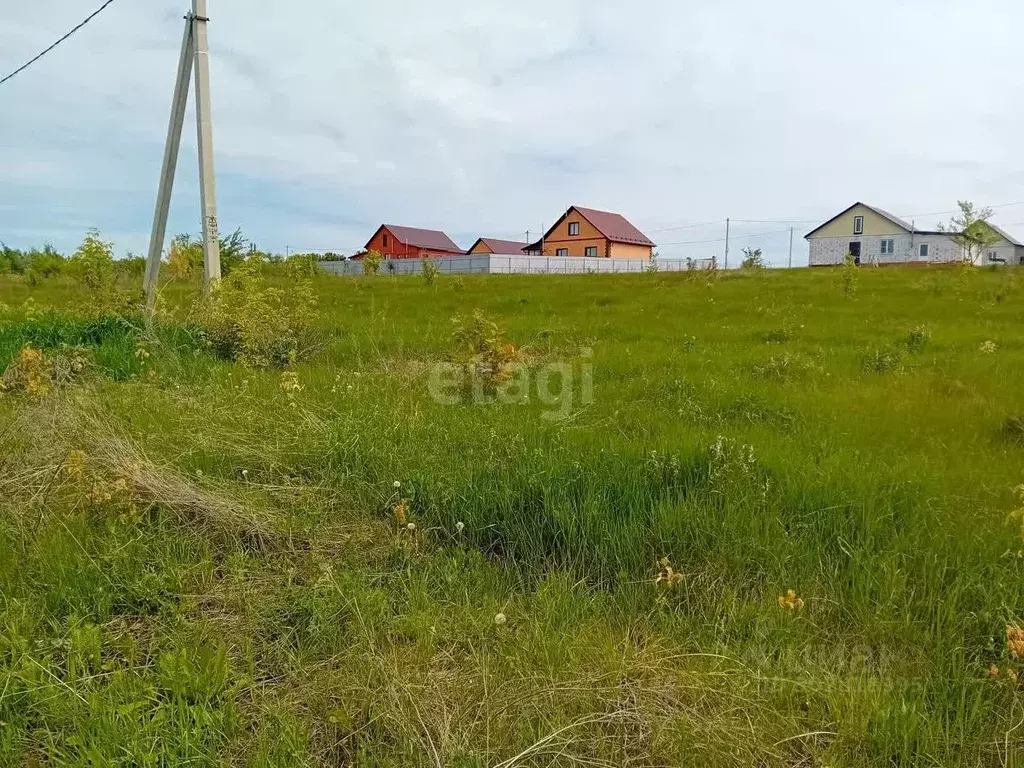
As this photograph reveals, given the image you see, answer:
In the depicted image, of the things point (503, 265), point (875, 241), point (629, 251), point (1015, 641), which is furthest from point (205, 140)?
point (875, 241)

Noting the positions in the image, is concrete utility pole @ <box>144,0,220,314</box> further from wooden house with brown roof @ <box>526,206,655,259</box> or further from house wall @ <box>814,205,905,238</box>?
house wall @ <box>814,205,905,238</box>

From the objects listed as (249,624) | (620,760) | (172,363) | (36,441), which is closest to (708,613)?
(620,760)

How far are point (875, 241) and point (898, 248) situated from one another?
5.68 ft

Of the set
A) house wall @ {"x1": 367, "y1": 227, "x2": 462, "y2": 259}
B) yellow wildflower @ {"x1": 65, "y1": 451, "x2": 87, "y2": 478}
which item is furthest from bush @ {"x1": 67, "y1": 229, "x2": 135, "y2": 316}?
house wall @ {"x1": 367, "y1": 227, "x2": 462, "y2": 259}

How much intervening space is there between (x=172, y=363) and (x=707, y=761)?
641cm

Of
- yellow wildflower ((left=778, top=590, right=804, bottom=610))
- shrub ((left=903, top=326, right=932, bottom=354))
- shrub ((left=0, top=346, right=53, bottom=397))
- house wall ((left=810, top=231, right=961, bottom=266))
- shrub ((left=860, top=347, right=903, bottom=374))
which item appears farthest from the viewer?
house wall ((left=810, top=231, right=961, bottom=266))

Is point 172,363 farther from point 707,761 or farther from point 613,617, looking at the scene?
point 707,761

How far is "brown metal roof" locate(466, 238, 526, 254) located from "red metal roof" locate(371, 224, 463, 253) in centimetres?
246

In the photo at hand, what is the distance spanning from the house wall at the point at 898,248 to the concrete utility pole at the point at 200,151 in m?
49.1

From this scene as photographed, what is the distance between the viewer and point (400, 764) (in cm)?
179

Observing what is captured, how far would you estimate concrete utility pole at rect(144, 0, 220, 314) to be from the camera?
787 centimetres

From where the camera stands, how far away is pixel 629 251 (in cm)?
5612

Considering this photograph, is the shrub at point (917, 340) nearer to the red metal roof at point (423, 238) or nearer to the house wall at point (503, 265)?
the house wall at point (503, 265)

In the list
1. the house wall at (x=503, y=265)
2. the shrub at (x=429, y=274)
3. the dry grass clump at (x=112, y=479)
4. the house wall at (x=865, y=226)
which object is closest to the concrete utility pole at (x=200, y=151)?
the dry grass clump at (x=112, y=479)
